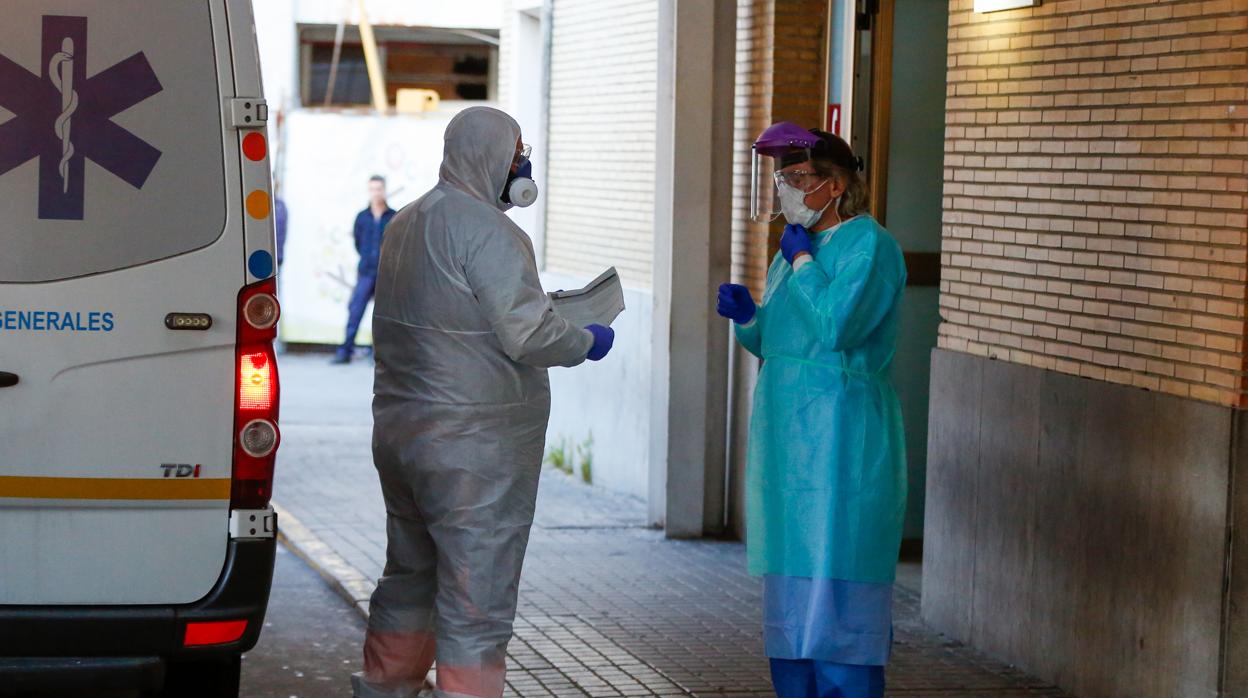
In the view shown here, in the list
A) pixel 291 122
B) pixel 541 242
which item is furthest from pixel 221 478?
pixel 291 122

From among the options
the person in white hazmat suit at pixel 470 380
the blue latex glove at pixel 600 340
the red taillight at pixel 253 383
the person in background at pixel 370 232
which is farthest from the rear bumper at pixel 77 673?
the person in background at pixel 370 232

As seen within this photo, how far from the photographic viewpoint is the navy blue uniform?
19016 millimetres

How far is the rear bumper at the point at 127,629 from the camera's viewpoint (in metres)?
4.83

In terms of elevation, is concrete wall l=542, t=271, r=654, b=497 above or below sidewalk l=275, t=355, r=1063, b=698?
above

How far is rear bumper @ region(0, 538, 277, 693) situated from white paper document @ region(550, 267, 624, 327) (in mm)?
1247

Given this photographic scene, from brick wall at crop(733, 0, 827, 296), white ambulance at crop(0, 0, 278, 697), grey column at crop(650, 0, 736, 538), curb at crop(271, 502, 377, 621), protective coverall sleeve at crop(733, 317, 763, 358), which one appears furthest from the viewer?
grey column at crop(650, 0, 736, 538)

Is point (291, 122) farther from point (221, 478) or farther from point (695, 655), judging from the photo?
point (221, 478)

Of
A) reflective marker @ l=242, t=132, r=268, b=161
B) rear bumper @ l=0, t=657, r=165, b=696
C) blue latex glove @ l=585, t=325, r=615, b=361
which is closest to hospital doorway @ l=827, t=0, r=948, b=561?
blue latex glove @ l=585, t=325, r=615, b=361

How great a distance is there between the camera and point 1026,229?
23.0 feet

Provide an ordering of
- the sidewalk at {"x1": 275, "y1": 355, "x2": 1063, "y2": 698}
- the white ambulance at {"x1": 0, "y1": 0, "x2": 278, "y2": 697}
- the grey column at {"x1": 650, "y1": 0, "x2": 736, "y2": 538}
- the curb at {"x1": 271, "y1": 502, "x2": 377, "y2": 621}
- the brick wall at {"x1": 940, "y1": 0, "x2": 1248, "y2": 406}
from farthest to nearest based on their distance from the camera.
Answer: the grey column at {"x1": 650, "y1": 0, "x2": 736, "y2": 538}, the curb at {"x1": 271, "y1": 502, "x2": 377, "y2": 621}, the sidewalk at {"x1": 275, "y1": 355, "x2": 1063, "y2": 698}, the brick wall at {"x1": 940, "y1": 0, "x2": 1248, "y2": 406}, the white ambulance at {"x1": 0, "y1": 0, "x2": 278, "y2": 697}

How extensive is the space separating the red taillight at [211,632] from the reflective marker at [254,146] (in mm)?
1247

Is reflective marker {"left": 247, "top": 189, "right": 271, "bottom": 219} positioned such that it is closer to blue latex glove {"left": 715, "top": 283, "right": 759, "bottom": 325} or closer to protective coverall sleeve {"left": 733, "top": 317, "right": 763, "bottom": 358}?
blue latex glove {"left": 715, "top": 283, "right": 759, "bottom": 325}

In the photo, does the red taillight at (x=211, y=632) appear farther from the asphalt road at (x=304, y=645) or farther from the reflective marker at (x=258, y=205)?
the asphalt road at (x=304, y=645)

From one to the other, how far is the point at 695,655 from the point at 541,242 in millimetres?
6830
